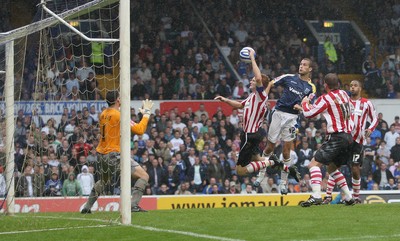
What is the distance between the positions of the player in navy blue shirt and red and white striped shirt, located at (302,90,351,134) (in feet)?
2.96

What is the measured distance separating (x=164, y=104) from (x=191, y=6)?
22.0ft

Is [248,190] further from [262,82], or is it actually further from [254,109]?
[262,82]

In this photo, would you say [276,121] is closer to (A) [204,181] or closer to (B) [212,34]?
(A) [204,181]

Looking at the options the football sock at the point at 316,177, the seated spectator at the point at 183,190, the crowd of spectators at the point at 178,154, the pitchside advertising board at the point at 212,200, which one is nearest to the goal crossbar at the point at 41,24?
the crowd of spectators at the point at 178,154

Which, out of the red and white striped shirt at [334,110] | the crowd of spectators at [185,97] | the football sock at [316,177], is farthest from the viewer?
the crowd of spectators at [185,97]

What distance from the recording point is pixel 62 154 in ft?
68.6

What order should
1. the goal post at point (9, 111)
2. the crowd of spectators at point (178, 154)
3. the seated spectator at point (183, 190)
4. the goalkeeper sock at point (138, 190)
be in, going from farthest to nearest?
the seated spectator at point (183, 190) → the crowd of spectators at point (178, 154) → the goal post at point (9, 111) → the goalkeeper sock at point (138, 190)

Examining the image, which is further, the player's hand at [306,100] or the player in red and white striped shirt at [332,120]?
the player's hand at [306,100]

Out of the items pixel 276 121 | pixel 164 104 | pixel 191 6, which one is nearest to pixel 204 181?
pixel 164 104

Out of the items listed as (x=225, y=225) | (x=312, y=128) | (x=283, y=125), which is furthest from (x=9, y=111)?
(x=312, y=128)

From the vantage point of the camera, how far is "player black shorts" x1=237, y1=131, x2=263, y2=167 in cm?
1666

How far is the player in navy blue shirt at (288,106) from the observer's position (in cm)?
1617

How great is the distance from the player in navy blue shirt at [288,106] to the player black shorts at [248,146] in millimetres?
307

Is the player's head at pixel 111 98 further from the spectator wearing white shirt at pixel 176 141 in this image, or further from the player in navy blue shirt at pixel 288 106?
the spectator wearing white shirt at pixel 176 141
